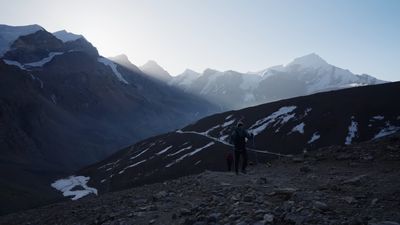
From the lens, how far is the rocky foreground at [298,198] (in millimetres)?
12305

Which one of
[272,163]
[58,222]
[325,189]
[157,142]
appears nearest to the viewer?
[325,189]

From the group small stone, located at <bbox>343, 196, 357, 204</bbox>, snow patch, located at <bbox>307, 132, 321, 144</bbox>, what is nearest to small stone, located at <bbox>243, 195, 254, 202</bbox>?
small stone, located at <bbox>343, 196, 357, 204</bbox>

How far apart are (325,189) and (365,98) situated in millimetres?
119407

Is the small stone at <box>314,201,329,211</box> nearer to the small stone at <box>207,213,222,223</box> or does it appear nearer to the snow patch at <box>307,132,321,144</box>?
the small stone at <box>207,213,222,223</box>

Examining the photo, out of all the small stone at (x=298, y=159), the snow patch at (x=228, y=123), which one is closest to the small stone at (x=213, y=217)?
the small stone at (x=298, y=159)

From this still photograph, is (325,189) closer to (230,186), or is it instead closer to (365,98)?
(230,186)

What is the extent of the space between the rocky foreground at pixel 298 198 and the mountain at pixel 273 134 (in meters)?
70.2

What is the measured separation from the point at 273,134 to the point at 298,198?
108 metres

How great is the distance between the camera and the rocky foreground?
12305 mm

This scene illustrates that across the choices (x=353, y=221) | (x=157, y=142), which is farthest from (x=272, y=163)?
(x=157, y=142)

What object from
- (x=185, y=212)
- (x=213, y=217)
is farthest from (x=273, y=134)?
(x=213, y=217)

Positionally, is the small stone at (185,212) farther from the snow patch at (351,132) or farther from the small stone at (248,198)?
the snow patch at (351,132)

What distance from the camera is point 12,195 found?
15062cm

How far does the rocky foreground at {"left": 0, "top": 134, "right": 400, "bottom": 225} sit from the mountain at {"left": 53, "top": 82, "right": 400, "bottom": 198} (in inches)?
2763
